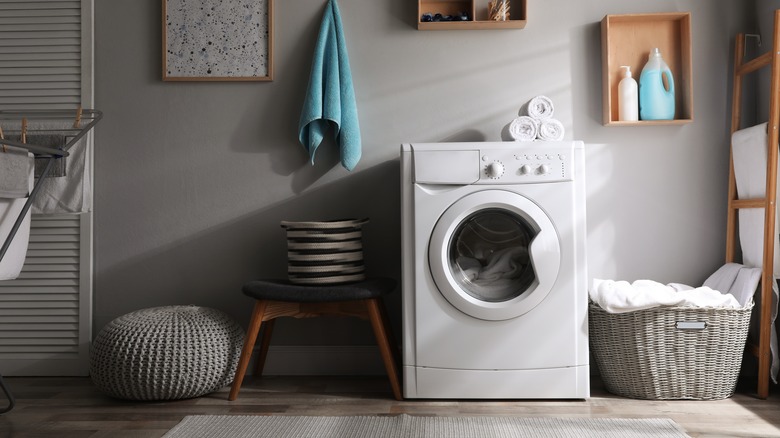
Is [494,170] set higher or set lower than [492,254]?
higher

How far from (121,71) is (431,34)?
1.31m

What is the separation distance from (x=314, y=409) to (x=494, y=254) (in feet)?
2.65

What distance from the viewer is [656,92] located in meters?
2.59

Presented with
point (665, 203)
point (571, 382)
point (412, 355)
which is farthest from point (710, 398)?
point (412, 355)

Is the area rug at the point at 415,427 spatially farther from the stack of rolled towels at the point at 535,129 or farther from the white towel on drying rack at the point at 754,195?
the stack of rolled towels at the point at 535,129

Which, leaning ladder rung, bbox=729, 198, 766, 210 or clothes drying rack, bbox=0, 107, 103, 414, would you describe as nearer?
clothes drying rack, bbox=0, 107, 103, 414

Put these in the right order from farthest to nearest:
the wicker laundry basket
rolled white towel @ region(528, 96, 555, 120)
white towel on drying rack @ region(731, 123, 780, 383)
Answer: rolled white towel @ region(528, 96, 555, 120) < white towel on drying rack @ region(731, 123, 780, 383) < the wicker laundry basket

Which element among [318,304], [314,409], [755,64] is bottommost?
[314,409]

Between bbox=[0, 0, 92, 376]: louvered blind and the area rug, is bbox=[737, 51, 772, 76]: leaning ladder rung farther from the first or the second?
bbox=[0, 0, 92, 376]: louvered blind

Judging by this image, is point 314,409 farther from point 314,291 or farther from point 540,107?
point 540,107

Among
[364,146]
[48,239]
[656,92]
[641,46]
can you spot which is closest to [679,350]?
[656,92]

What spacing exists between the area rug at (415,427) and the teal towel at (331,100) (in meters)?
1.04

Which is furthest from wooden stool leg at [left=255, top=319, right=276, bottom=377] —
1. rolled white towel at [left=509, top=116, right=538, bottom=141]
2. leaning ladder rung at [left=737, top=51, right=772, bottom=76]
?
leaning ladder rung at [left=737, top=51, right=772, bottom=76]

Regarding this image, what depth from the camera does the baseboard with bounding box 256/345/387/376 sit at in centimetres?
270
